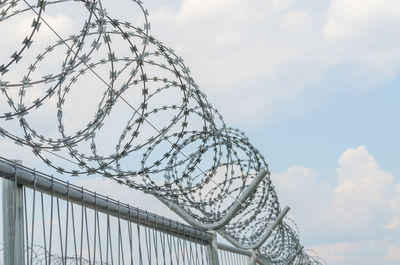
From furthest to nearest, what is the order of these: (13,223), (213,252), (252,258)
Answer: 1. (252,258)
2. (213,252)
3. (13,223)

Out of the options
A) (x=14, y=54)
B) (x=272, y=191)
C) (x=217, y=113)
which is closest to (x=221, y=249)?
(x=272, y=191)

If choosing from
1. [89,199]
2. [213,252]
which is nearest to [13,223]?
[89,199]

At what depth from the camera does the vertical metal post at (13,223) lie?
19.2 ft

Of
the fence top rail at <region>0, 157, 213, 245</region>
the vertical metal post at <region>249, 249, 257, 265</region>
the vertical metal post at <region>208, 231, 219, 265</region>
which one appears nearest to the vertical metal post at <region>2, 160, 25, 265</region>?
the fence top rail at <region>0, 157, 213, 245</region>

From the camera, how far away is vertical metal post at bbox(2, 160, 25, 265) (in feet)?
19.2

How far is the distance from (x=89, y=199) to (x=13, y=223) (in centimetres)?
136

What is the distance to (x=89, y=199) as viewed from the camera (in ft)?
23.7

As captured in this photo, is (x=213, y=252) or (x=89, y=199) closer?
(x=89, y=199)

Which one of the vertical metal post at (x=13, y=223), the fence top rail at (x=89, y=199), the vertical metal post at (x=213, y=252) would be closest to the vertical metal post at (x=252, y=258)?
the vertical metal post at (x=213, y=252)

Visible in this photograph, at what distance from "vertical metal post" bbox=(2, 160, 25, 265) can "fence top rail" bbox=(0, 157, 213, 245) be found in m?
0.09

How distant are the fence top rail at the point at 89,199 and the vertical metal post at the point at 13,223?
0.09m

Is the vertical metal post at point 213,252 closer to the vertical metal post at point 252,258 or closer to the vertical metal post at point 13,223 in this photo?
the vertical metal post at point 252,258

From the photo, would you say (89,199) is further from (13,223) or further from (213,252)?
(213,252)

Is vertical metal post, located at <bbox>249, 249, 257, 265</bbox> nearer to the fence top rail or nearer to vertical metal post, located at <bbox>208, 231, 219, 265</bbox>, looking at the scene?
vertical metal post, located at <bbox>208, 231, 219, 265</bbox>
